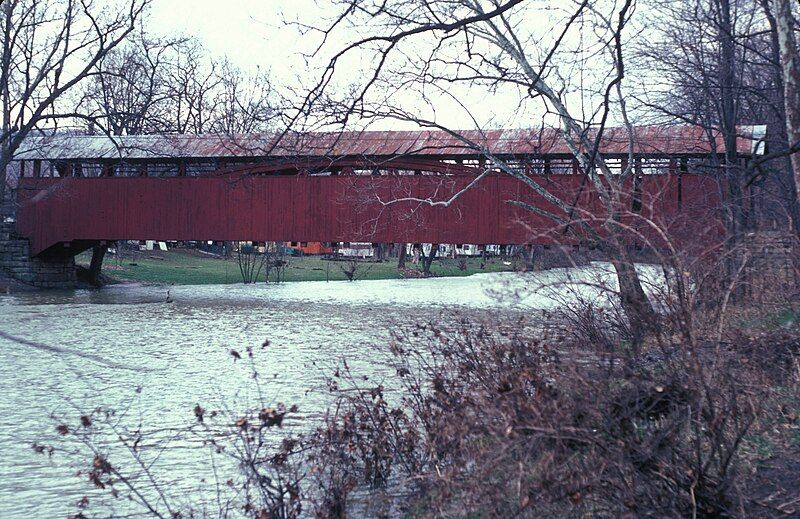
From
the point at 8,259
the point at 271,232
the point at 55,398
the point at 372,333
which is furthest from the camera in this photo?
the point at 8,259

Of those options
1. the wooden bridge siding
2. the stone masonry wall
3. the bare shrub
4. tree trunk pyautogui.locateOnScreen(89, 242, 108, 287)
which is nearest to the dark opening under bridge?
the wooden bridge siding

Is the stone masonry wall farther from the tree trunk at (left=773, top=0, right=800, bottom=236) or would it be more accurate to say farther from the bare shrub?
the bare shrub

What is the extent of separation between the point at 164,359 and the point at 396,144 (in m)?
10.6

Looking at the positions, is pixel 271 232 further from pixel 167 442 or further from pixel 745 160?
pixel 167 442

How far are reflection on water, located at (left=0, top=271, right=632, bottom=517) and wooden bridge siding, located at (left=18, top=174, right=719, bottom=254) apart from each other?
68.0 inches

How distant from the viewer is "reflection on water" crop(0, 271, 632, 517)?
6.50m

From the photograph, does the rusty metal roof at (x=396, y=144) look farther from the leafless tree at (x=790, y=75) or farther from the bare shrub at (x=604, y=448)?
the bare shrub at (x=604, y=448)

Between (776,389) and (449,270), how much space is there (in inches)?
1669

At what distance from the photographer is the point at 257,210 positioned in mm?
23859

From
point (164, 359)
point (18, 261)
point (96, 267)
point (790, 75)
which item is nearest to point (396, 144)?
point (164, 359)

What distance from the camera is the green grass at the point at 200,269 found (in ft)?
110

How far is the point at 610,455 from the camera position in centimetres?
354

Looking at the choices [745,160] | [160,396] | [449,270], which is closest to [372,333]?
[160,396]

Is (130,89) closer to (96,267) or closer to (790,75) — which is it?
(96,267)
